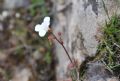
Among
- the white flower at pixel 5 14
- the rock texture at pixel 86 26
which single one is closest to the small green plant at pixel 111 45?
the rock texture at pixel 86 26

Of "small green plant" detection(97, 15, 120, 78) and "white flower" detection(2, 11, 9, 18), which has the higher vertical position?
"small green plant" detection(97, 15, 120, 78)

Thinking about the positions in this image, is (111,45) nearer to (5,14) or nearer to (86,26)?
(86,26)

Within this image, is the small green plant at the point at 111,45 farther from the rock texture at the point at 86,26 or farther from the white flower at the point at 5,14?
the white flower at the point at 5,14

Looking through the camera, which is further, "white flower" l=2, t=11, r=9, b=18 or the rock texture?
"white flower" l=2, t=11, r=9, b=18

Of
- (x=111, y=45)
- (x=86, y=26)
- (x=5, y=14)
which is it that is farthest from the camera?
(x=5, y=14)

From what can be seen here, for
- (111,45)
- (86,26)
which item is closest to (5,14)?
(86,26)

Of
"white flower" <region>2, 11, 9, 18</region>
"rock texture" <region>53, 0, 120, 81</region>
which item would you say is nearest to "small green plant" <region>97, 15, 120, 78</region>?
"rock texture" <region>53, 0, 120, 81</region>

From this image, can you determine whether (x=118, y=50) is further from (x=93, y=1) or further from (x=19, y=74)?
(x=19, y=74)

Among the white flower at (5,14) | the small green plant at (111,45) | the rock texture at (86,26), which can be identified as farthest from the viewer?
the white flower at (5,14)

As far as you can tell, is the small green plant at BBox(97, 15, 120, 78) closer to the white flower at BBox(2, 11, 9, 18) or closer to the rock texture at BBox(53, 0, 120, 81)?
the rock texture at BBox(53, 0, 120, 81)

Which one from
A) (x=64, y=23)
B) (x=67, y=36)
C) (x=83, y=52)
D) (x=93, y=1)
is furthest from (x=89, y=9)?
(x=64, y=23)

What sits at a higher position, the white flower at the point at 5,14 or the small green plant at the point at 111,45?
the small green plant at the point at 111,45
